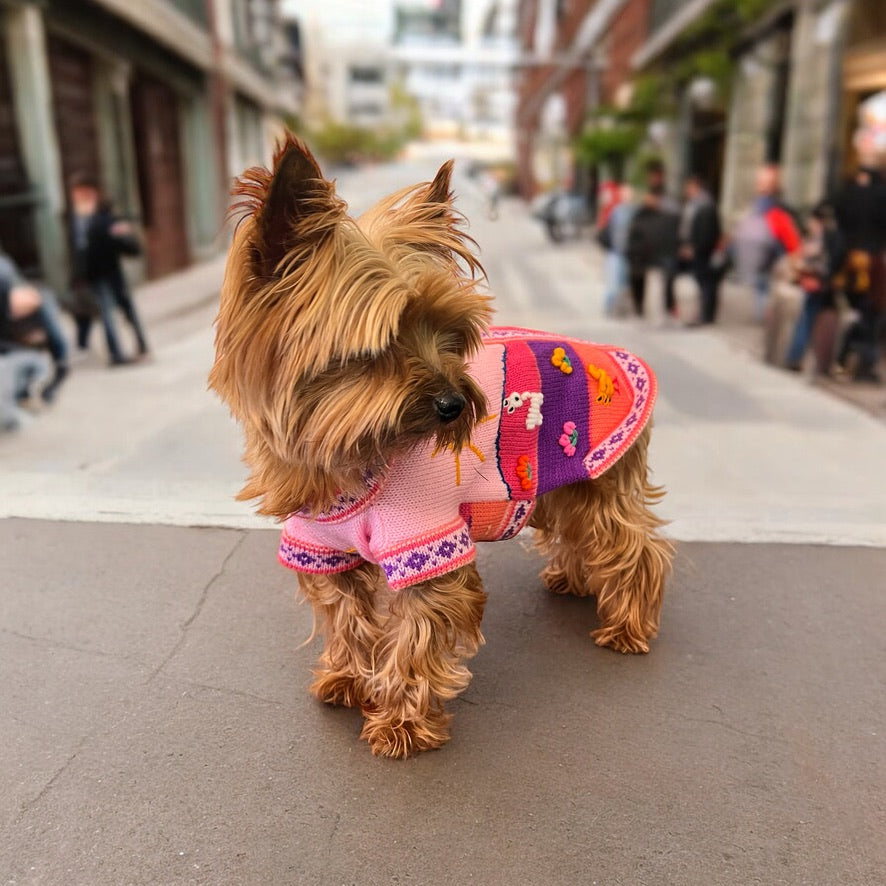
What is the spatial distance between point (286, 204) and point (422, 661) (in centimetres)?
145

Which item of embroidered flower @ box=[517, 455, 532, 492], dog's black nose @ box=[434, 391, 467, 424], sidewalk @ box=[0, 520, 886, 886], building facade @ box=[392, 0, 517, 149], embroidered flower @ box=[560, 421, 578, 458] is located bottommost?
sidewalk @ box=[0, 520, 886, 886]

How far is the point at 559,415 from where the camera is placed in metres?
2.88

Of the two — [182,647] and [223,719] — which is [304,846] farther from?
[182,647]

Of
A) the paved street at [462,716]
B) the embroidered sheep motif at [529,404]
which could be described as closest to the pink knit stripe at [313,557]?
the paved street at [462,716]

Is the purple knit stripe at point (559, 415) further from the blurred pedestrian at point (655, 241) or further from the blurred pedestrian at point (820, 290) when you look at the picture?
the blurred pedestrian at point (655, 241)

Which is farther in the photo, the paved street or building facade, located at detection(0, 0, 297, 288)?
building facade, located at detection(0, 0, 297, 288)

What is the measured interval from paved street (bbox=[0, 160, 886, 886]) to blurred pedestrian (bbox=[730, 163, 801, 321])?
6531mm

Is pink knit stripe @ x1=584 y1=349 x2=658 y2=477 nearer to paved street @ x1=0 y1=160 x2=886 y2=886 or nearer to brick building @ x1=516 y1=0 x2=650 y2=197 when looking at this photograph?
paved street @ x1=0 y1=160 x2=886 y2=886

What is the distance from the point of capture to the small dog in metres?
1.99

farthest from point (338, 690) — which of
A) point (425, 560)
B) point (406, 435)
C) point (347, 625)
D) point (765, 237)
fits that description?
point (765, 237)

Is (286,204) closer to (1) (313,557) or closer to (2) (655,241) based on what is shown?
(1) (313,557)

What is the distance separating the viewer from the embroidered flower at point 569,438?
9.49 feet

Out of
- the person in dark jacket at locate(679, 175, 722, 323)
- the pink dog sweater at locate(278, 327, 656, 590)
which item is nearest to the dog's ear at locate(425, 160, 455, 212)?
the pink dog sweater at locate(278, 327, 656, 590)

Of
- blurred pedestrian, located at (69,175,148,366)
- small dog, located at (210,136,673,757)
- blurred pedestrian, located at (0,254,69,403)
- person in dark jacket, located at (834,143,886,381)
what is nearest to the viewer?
small dog, located at (210,136,673,757)
